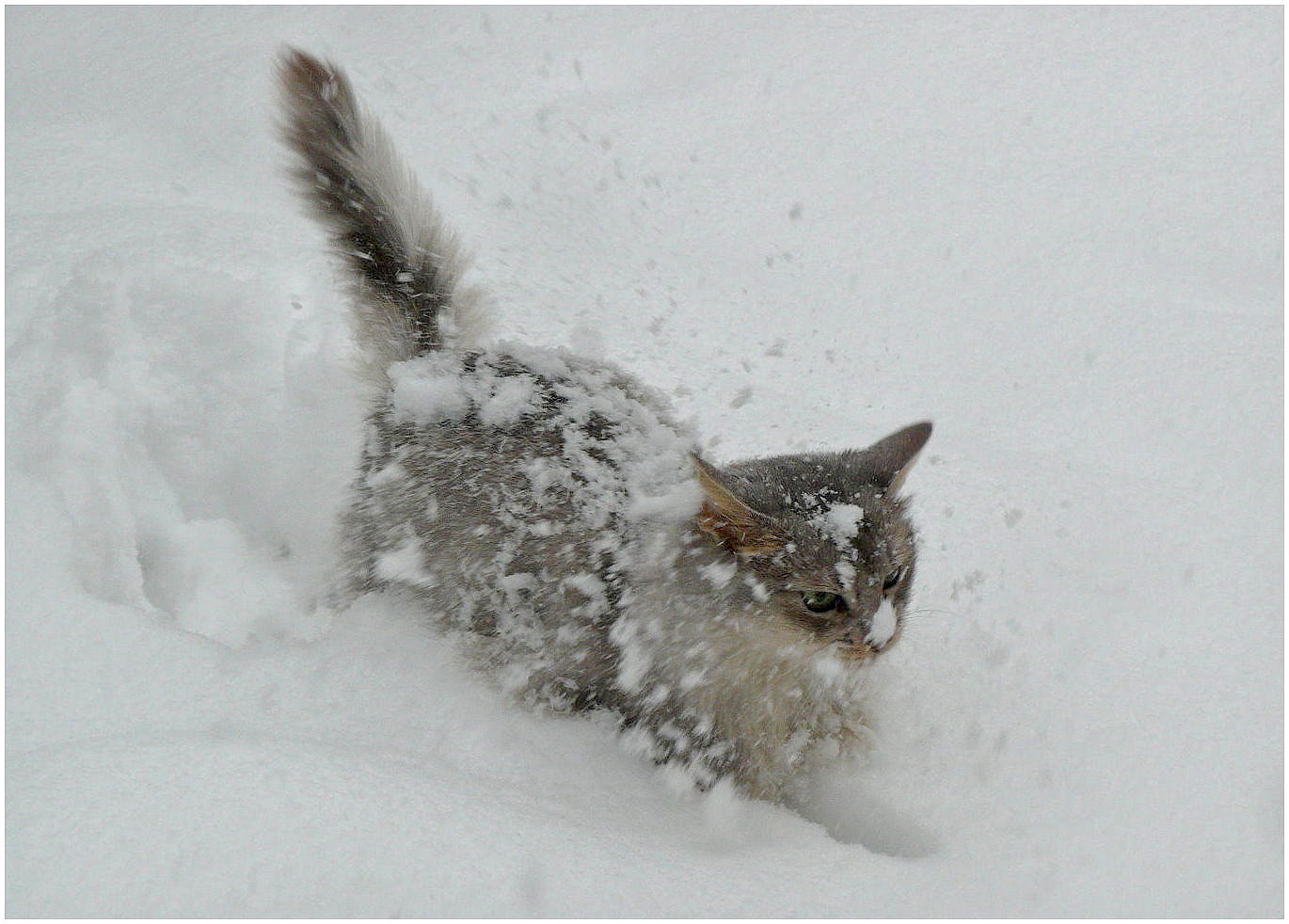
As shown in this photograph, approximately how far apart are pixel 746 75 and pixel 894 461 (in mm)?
2590

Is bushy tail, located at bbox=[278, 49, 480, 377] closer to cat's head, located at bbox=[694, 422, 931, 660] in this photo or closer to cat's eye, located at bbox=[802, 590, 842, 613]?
cat's head, located at bbox=[694, 422, 931, 660]

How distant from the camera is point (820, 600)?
176cm

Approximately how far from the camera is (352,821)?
1.41 metres

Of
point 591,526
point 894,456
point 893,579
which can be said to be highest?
point 894,456

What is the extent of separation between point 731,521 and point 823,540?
18 centimetres

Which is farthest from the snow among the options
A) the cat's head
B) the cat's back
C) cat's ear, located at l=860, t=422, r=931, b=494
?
the cat's back

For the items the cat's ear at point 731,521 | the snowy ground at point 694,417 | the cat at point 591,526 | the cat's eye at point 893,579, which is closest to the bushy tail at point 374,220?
the cat at point 591,526

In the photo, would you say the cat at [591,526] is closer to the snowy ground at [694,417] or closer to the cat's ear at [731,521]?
the cat's ear at [731,521]

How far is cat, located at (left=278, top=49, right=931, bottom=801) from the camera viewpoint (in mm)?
1776

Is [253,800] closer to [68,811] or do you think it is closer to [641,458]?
[68,811]

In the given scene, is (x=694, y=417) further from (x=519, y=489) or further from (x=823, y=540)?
(x=823, y=540)

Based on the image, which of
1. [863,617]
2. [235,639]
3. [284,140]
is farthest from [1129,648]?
[284,140]

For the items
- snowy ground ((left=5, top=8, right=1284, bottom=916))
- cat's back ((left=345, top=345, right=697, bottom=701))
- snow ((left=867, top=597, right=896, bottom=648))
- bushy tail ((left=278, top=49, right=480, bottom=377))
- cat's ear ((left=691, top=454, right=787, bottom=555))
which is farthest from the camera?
bushy tail ((left=278, top=49, right=480, bottom=377))

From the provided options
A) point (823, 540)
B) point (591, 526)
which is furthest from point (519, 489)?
point (823, 540)
